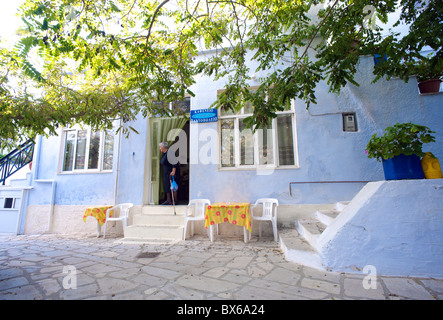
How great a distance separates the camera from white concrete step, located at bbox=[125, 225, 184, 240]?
4.59 m

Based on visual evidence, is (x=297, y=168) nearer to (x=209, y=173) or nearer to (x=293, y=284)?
(x=209, y=173)

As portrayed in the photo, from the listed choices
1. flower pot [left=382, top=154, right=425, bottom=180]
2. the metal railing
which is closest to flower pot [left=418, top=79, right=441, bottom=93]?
flower pot [left=382, top=154, right=425, bottom=180]

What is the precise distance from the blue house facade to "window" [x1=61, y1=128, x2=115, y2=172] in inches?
1.2

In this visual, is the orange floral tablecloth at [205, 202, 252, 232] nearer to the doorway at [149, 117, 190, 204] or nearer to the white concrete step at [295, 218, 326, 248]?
the white concrete step at [295, 218, 326, 248]

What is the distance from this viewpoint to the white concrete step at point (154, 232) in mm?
4594

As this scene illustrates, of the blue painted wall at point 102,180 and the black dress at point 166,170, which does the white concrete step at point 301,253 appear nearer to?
the black dress at point 166,170

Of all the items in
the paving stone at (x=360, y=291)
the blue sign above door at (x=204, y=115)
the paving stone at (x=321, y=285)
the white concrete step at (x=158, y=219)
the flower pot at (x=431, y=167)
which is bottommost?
the paving stone at (x=321, y=285)

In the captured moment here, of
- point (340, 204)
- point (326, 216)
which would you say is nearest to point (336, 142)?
point (340, 204)

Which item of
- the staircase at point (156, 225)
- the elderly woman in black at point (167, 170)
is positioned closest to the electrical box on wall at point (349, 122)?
the staircase at point (156, 225)

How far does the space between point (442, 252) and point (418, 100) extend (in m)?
3.48

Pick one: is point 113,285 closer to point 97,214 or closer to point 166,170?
point 97,214

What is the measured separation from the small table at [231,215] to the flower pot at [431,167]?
106 inches
